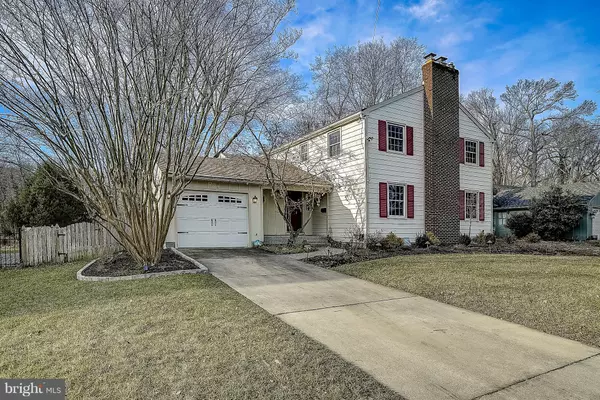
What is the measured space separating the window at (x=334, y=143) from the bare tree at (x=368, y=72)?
1136 centimetres

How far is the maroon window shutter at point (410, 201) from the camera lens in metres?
13.6

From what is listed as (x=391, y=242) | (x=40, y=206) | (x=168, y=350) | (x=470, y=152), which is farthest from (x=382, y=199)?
(x=40, y=206)

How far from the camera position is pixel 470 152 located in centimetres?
1545

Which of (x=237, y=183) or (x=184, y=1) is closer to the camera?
(x=184, y=1)

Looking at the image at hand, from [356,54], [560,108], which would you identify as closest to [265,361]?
[356,54]

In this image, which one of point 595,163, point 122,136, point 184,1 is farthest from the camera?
point 595,163

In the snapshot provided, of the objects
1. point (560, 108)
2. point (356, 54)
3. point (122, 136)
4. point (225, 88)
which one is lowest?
point (122, 136)

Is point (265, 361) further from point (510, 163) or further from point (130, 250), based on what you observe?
point (510, 163)

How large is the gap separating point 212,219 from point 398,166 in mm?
7345

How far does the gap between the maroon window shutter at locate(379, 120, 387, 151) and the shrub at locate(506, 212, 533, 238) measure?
9.11m

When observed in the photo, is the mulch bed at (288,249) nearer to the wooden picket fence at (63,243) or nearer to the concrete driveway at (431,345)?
the concrete driveway at (431,345)

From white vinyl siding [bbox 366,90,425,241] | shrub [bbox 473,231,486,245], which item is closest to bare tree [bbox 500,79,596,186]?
shrub [bbox 473,231,486,245]

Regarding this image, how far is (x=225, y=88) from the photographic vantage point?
7664 mm

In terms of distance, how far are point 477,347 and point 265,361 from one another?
228cm
